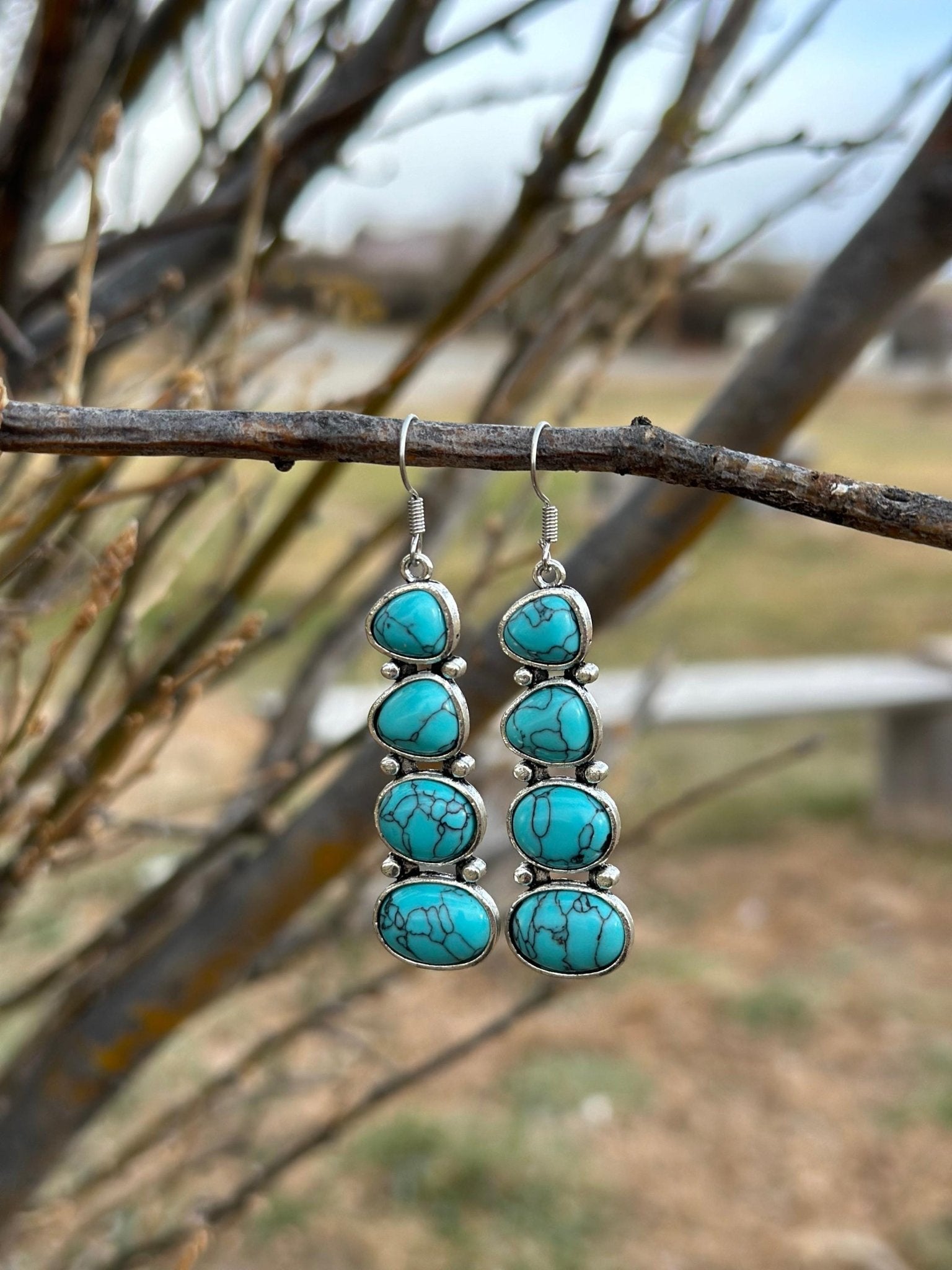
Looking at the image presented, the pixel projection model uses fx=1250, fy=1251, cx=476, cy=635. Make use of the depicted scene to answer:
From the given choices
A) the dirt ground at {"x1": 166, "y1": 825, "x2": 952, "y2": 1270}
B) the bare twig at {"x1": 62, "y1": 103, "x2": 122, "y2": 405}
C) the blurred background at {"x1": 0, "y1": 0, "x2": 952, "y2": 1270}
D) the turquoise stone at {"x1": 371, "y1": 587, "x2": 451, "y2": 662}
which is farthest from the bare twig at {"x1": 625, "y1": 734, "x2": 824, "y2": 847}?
the dirt ground at {"x1": 166, "y1": 825, "x2": 952, "y2": 1270}

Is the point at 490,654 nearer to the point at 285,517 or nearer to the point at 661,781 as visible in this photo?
the point at 285,517

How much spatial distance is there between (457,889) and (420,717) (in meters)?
0.13

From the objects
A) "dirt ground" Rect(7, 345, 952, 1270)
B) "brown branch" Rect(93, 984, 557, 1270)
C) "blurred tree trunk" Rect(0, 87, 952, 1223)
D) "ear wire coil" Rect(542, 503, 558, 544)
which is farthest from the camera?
"dirt ground" Rect(7, 345, 952, 1270)

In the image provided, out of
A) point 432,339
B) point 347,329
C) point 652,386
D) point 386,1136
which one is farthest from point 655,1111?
point 652,386

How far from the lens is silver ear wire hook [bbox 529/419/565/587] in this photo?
61cm

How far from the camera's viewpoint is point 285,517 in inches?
47.3

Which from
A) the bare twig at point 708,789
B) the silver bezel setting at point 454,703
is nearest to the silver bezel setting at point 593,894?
the silver bezel setting at point 454,703

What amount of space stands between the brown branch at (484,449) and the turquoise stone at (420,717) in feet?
0.85

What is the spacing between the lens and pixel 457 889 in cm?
88

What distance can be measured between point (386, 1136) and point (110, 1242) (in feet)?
2.92

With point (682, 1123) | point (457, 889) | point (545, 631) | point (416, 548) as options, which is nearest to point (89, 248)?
point (416, 548)

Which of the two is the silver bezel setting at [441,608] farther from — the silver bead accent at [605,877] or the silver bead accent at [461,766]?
the silver bead accent at [605,877]

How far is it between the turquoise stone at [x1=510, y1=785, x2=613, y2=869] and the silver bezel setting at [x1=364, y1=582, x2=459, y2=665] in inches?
4.6

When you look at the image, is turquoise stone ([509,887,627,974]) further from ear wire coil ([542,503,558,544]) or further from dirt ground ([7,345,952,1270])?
dirt ground ([7,345,952,1270])
